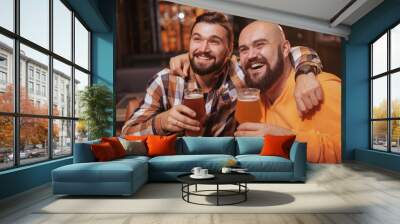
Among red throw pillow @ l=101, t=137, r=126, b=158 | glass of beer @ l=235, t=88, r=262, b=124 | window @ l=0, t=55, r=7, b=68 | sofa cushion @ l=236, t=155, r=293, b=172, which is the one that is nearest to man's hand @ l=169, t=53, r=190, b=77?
glass of beer @ l=235, t=88, r=262, b=124

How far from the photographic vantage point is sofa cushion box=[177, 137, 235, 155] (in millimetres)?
6773

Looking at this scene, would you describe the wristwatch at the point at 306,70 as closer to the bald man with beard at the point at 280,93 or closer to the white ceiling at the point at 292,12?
the bald man with beard at the point at 280,93

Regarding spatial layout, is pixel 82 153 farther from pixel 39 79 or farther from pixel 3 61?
pixel 3 61

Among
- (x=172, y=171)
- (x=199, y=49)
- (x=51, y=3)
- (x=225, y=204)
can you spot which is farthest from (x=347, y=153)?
(x=51, y=3)

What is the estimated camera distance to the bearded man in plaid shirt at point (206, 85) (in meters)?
8.33

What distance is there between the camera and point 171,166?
5.91 m

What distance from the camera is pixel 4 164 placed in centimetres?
486

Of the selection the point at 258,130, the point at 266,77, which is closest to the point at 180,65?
the point at 266,77

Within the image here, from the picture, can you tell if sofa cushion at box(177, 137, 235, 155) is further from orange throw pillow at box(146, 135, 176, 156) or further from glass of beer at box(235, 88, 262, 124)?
glass of beer at box(235, 88, 262, 124)

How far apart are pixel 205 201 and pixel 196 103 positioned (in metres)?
4.04

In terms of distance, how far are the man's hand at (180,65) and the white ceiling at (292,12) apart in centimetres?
118

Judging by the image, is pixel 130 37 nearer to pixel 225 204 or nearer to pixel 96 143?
pixel 96 143

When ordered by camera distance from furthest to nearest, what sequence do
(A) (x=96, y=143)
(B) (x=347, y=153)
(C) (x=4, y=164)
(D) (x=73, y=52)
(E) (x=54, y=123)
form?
1. (B) (x=347, y=153)
2. (D) (x=73, y=52)
3. (E) (x=54, y=123)
4. (A) (x=96, y=143)
5. (C) (x=4, y=164)

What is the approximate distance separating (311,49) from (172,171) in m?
4.61
